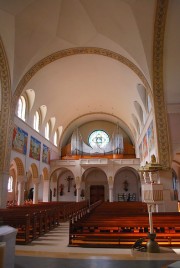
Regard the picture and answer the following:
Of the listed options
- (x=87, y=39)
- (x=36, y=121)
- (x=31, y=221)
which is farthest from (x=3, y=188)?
(x=87, y=39)

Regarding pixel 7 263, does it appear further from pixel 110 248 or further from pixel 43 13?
pixel 43 13

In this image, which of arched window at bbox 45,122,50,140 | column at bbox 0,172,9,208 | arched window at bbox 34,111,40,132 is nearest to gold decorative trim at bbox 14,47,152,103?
column at bbox 0,172,9,208

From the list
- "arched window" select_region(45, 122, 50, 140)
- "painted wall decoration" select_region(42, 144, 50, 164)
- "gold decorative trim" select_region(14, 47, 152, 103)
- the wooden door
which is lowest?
the wooden door

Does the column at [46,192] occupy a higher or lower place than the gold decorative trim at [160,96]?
lower

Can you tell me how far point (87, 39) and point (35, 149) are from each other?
32.4 feet

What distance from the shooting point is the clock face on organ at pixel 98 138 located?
27.3m

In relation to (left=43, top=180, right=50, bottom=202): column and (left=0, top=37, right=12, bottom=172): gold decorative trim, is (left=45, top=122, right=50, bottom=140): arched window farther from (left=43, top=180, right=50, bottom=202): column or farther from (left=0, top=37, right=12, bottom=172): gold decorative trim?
(left=0, top=37, right=12, bottom=172): gold decorative trim

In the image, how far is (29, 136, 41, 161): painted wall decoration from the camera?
1796cm

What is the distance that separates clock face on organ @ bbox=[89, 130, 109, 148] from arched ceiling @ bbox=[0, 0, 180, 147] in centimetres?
1034

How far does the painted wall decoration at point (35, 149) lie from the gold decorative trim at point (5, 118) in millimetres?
4488

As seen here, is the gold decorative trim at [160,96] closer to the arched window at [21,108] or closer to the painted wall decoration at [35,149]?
the arched window at [21,108]

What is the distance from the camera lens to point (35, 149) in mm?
18844

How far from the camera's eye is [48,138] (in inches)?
882

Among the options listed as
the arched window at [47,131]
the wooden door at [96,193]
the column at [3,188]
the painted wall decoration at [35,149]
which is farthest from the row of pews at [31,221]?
the wooden door at [96,193]
